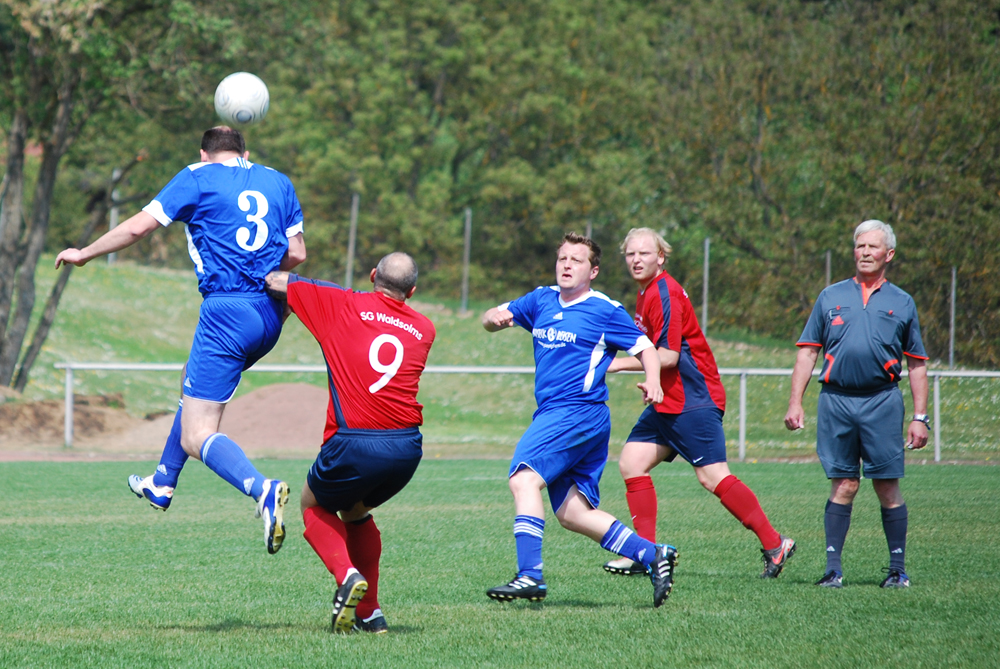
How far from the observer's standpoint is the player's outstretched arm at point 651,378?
5297 mm

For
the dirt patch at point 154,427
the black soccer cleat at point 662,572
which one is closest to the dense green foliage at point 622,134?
the dirt patch at point 154,427

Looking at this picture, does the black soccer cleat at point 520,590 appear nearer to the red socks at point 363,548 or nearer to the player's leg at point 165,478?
the red socks at point 363,548

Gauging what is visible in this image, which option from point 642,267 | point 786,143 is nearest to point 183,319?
point 786,143

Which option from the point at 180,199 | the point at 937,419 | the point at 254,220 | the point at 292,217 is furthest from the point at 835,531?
the point at 937,419

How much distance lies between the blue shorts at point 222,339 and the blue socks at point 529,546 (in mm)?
1568

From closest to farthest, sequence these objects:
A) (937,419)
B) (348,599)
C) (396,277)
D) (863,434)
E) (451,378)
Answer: (348,599)
(396,277)
(863,434)
(937,419)
(451,378)

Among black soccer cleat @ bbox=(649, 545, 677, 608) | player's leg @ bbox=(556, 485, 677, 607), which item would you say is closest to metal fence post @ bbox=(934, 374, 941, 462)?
player's leg @ bbox=(556, 485, 677, 607)

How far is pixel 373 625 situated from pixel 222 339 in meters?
1.61

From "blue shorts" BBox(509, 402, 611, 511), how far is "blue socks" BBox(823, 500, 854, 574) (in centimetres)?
154

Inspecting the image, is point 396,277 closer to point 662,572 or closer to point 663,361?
point 662,572

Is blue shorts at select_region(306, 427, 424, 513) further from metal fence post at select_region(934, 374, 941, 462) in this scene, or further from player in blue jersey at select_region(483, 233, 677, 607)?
metal fence post at select_region(934, 374, 941, 462)

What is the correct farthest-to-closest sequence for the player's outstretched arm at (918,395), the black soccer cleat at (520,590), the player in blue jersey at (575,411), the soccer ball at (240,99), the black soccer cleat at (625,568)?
the player's outstretched arm at (918,395) < the black soccer cleat at (625,568) < the soccer ball at (240,99) < the player in blue jersey at (575,411) < the black soccer cleat at (520,590)

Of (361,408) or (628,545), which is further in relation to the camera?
(628,545)

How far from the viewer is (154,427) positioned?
17641 mm
